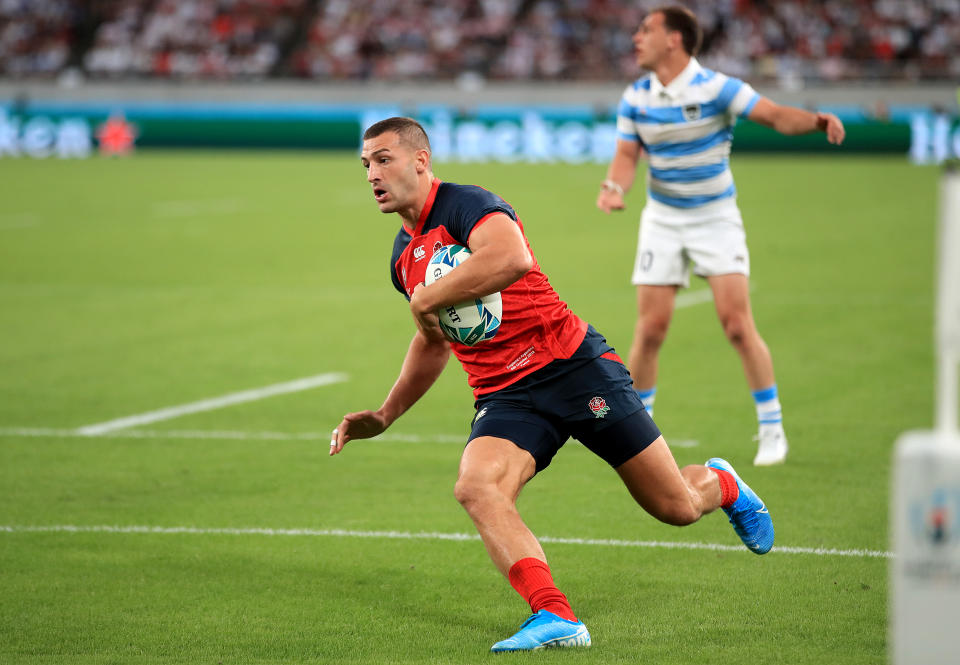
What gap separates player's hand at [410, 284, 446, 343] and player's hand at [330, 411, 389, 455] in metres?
0.47

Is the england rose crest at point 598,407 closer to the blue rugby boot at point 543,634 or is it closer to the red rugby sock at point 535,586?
the red rugby sock at point 535,586

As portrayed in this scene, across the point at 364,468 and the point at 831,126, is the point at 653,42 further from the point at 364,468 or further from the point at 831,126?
the point at 364,468

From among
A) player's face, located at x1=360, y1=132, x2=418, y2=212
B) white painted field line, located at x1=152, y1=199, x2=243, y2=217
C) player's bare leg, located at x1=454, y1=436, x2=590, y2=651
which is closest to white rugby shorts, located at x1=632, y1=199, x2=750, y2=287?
player's face, located at x1=360, y1=132, x2=418, y2=212

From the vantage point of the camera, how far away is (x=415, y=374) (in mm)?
5539

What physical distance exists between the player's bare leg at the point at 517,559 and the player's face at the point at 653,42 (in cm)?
405

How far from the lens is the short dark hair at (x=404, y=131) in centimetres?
514

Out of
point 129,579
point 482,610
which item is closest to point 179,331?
point 129,579

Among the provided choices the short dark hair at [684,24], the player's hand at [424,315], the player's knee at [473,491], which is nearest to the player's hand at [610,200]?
the short dark hair at [684,24]

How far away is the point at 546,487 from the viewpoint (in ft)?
24.6

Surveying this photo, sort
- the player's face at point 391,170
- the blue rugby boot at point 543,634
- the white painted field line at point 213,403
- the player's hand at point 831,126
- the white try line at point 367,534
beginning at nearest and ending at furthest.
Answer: the blue rugby boot at point 543,634 → the player's face at point 391,170 → the white try line at point 367,534 → the player's hand at point 831,126 → the white painted field line at point 213,403

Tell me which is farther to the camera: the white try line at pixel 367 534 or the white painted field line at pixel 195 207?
the white painted field line at pixel 195 207

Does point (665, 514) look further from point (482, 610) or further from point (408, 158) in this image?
point (408, 158)

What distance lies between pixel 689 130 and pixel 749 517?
3133 millimetres

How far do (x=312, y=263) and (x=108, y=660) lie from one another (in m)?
12.8
